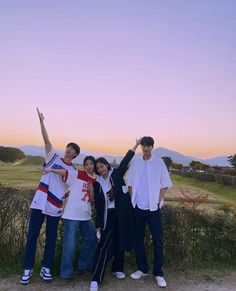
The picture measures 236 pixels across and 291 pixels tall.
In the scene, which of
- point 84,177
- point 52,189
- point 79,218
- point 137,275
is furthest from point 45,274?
point 84,177

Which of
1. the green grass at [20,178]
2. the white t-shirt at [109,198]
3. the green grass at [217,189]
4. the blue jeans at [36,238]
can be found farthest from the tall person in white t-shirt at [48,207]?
the green grass at [217,189]

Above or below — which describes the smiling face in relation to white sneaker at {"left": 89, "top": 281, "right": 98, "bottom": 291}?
above

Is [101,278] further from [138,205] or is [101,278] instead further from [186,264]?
[186,264]

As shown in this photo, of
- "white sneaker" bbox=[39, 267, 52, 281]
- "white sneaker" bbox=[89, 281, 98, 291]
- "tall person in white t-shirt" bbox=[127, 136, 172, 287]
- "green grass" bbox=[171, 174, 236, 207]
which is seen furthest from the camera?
"green grass" bbox=[171, 174, 236, 207]

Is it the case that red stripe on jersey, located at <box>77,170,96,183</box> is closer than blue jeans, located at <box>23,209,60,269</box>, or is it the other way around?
blue jeans, located at <box>23,209,60,269</box>

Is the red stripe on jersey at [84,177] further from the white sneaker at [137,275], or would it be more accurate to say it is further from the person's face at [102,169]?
the white sneaker at [137,275]

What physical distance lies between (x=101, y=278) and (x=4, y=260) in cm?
162

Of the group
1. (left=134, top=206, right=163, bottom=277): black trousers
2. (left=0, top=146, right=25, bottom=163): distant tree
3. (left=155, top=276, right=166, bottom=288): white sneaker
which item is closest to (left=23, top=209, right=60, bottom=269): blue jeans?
(left=134, top=206, right=163, bottom=277): black trousers

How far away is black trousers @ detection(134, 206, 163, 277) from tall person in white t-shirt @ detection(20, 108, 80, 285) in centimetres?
114

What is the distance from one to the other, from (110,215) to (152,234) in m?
0.68

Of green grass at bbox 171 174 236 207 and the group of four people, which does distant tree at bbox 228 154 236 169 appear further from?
the group of four people

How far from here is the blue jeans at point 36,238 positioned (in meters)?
5.28

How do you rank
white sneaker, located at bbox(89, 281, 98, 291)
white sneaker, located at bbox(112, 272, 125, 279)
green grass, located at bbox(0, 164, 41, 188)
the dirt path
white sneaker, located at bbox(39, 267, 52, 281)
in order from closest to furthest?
white sneaker, located at bbox(89, 281, 98, 291)
the dirt path
white sneaker, located at bbox(39, 267, 52, 281)
white sneaker, located at bbox(112, 272, 125, 279)
green grass, located at bbox(0, 164, 41, 188)

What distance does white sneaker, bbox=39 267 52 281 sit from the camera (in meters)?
5.31
